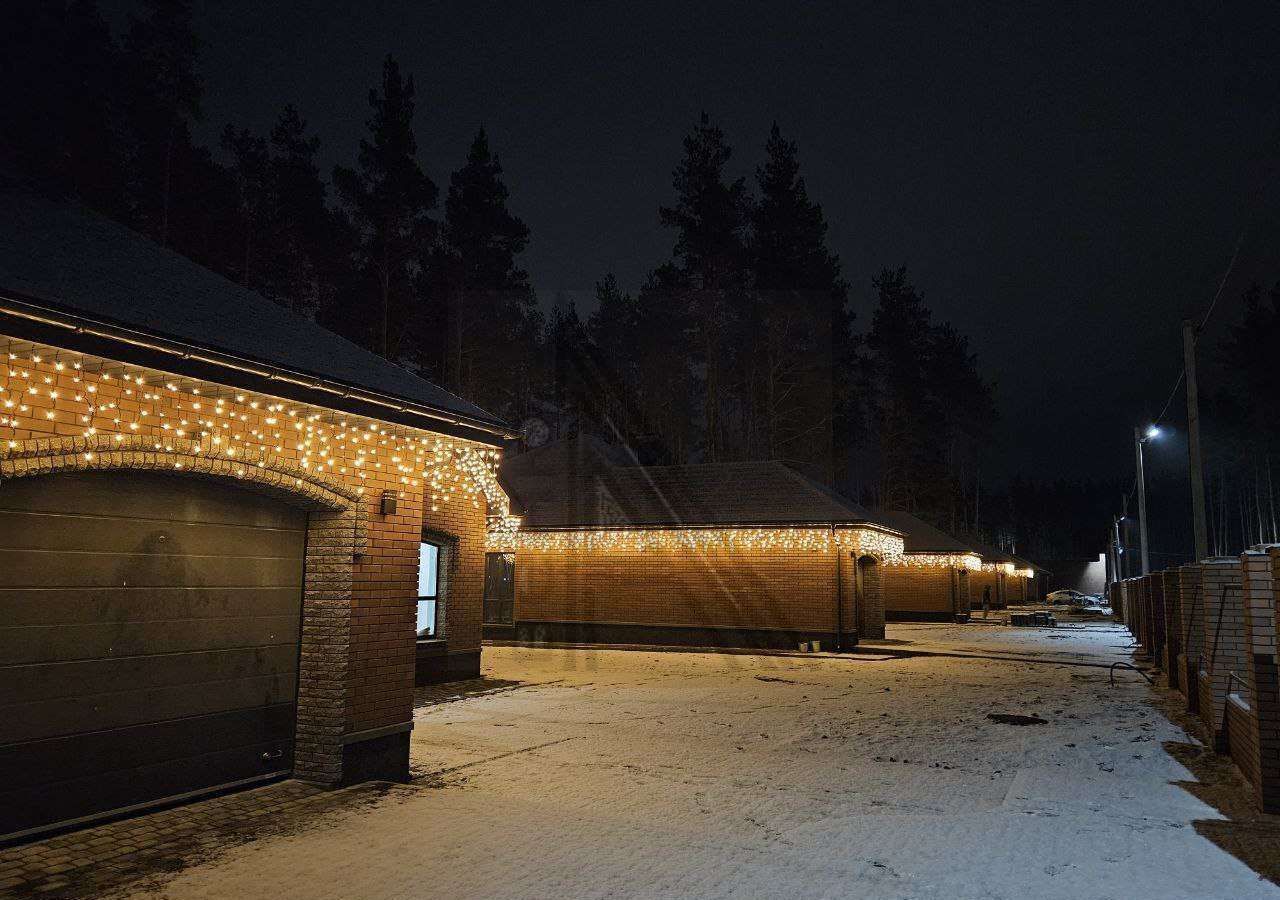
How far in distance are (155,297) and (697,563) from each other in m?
19.6

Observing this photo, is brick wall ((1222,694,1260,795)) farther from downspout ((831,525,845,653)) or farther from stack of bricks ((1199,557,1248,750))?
downspout ((831,525,845,653))

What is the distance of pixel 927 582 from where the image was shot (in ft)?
132

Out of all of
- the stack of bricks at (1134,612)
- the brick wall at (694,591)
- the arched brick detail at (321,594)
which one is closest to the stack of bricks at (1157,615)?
the stack of bricks at (1134,612)

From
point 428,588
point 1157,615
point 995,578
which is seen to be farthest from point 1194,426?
point 995,578

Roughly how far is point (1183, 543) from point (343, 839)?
153439 mm

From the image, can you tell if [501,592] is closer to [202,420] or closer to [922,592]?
[202,420]

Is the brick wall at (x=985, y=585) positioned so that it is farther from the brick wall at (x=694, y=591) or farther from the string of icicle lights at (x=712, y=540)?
the brick wall at (x=694, y=591)

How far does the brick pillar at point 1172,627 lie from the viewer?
14.5 metres

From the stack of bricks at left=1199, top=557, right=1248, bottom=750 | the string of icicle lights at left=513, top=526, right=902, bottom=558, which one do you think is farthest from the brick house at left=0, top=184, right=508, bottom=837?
the string of icicle lights at left=513, top=526, right=902, bottom=558

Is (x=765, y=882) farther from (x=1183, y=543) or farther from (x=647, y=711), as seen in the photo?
(x=1183, y=543)

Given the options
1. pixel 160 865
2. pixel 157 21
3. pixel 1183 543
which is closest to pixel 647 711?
pixel 160 865

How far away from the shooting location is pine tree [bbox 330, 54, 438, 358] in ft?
97.9

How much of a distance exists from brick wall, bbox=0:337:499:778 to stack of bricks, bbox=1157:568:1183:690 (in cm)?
1304

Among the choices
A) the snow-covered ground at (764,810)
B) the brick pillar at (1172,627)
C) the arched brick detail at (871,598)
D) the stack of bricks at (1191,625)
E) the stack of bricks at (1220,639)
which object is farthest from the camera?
the arched brick detail at (871,598)
